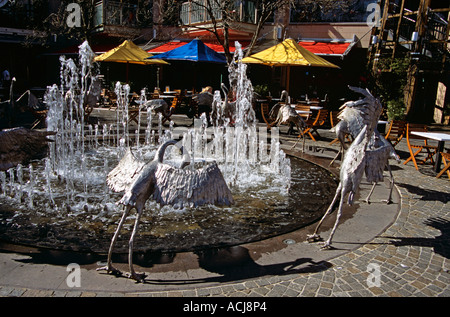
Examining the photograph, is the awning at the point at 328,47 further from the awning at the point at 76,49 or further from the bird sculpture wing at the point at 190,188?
the bird sculpture wing at the point at 190,188

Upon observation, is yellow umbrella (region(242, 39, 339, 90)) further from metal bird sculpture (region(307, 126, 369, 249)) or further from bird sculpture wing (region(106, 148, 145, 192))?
bird sculpture wing (region(106, 148, 145, 192))

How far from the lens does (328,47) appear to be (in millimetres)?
16469

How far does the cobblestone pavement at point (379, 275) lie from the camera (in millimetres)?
3133

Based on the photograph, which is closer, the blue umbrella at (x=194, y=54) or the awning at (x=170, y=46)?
the blue umbrella at (x=194, y=54)

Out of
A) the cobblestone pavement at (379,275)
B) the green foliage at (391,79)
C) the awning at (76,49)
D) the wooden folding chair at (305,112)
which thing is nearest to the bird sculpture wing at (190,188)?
the cobblestone pavement at (379,275)

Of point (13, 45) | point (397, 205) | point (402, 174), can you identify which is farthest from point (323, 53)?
point (13, 45)

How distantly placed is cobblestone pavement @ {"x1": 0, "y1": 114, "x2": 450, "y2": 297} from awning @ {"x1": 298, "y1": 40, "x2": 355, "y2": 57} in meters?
11.9

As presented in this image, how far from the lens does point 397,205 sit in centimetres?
559

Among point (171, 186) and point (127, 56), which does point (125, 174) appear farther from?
point (127, 56)

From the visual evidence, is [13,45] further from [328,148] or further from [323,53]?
[328,148]

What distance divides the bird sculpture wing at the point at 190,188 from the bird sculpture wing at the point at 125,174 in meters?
0.27

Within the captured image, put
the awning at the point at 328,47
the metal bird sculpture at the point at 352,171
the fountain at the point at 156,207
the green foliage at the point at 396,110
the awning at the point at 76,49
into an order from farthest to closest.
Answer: the awning at the point at 76,49
the awning at the point at 328,47
the green foliage at the point at 396,110
the fountain at the point at 156,207
the metal bird sculpture at the point at 352,171

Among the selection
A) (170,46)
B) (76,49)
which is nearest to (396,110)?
(170,46)
